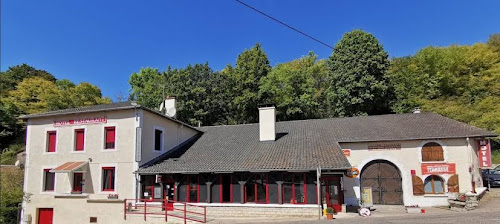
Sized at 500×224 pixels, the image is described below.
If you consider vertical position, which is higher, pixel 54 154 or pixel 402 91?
pixel 402 91

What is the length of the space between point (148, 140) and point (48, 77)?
42399 millimetres

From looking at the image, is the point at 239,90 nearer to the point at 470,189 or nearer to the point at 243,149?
the point at 243,149

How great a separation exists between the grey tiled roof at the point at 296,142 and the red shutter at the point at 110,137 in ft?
8.23

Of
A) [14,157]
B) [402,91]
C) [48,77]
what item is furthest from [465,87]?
[48,77]

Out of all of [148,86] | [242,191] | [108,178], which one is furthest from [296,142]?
[148,86]

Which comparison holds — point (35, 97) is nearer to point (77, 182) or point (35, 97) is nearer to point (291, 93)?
point (77, 182)

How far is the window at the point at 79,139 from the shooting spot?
21031mm

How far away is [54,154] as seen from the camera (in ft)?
69.8

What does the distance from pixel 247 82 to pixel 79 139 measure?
1954 centimetres

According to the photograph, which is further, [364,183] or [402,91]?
[402,91]

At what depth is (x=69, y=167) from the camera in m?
19.6

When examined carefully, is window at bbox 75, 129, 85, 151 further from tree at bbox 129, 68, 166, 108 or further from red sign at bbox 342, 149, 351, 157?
red sign at bbox 342, 149, 351, 157

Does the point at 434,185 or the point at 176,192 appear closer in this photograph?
the point at 176,192

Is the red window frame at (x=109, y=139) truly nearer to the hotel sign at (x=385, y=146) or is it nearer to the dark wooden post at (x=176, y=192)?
the dark wooden post at (x=176, y=192)
